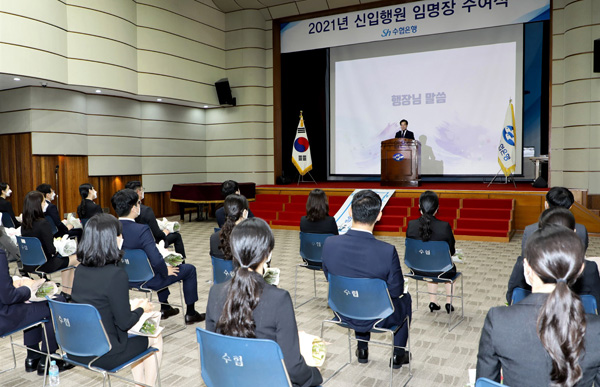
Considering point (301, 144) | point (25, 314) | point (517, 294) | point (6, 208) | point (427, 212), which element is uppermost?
point (301, 144)

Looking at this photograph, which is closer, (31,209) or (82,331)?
(82,331)

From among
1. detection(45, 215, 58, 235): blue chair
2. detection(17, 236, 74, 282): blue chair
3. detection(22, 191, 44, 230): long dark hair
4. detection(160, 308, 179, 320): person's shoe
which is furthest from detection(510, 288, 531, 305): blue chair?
detection(45, 215, 58, 235): blue chair

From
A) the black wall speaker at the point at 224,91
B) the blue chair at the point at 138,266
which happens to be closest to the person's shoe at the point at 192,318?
the blue chair at the point at 138,266

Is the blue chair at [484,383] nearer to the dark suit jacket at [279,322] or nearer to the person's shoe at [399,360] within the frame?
the dark suit jacket at [279,322]

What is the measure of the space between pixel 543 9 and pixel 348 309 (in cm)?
1034

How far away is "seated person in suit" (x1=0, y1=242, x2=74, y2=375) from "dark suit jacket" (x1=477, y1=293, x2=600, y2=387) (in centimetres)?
266

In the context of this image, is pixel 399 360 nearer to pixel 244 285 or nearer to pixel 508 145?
pixel 244 285

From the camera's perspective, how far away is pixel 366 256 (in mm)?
3053

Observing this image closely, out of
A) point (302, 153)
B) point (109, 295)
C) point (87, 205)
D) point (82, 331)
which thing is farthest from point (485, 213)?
point (82, 331)

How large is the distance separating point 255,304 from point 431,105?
36.2 feet

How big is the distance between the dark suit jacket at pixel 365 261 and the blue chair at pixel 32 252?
126 inches

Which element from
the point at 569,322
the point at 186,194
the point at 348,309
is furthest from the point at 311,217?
the point at 186,194

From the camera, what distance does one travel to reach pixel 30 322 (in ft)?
10.1

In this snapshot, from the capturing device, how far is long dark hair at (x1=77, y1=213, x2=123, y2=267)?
251 cm
